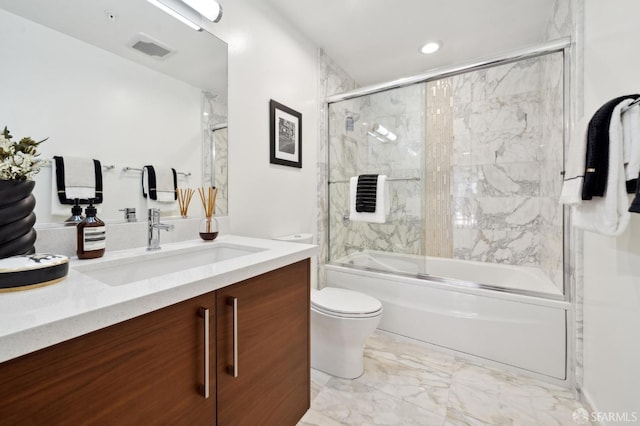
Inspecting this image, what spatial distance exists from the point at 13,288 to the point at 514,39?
11.0 feet

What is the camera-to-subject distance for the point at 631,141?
3.11 ft

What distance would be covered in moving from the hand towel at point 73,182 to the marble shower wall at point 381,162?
70.8 inches

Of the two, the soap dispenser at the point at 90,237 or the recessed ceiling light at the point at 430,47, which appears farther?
the recessed ceiling light at the point at 430,47

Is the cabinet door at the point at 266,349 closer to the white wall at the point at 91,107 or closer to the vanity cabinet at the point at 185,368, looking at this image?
the vanity cabinet at the point at 185,368

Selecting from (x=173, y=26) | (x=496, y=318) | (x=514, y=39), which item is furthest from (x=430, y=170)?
(x=173, y=26)

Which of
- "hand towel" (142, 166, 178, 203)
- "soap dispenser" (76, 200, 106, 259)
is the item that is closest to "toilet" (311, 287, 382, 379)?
"hand towel" (142, 166, 178, 203)

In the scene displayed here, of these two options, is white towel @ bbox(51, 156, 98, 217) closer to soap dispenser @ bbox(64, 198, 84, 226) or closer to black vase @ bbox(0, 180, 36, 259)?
soap dispenser @ bbox(64, 198, 84, 226)

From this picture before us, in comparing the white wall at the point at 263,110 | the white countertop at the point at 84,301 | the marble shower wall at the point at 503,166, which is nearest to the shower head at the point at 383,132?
the white wall at the point at 263,110

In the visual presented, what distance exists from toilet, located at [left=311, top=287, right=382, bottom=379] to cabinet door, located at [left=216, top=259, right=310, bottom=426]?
42cm

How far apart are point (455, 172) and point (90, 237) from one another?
287cm

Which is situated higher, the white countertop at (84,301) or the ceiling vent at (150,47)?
A: the ceiling vent at (150,47)

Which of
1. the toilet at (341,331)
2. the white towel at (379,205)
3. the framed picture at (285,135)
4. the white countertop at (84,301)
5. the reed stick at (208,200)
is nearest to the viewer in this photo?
the white countertop at (84,301)

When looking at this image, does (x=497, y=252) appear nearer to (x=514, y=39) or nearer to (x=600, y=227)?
(x=600, y=227)

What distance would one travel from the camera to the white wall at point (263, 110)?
161cm
